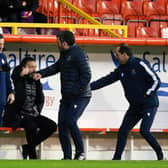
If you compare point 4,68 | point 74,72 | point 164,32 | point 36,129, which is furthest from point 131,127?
point 164,32

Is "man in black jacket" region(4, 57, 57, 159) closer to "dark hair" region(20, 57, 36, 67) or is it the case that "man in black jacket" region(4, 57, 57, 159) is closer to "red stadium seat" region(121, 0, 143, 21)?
"dark hair" region(20, 57, 36, 67)

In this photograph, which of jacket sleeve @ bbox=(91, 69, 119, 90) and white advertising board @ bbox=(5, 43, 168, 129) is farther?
white advertising board @ bbox=(5, 43, 168, 129)

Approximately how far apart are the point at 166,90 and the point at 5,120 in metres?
2.79

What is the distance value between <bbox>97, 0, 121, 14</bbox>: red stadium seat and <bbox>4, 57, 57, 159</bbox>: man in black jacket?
215 inches

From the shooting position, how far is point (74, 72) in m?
14.0

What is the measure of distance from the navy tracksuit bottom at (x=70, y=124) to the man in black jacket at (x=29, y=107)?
2.03ft

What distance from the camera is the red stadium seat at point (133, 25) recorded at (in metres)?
19.5

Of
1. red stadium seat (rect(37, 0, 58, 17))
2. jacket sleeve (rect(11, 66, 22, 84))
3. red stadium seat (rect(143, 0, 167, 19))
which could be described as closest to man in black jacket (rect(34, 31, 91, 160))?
jacket sleeve (rect(11, 66, 22, 84))

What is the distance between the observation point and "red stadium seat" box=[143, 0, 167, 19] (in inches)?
805

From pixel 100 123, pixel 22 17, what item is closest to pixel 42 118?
pixel 100 123

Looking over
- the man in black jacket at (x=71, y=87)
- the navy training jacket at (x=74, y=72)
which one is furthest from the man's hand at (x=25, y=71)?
the navy training jacket at (x=74, y=72)

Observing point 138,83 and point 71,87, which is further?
point 138,83

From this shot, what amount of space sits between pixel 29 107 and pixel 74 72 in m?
1.12

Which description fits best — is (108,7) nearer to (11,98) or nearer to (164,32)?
A: (164,32)
